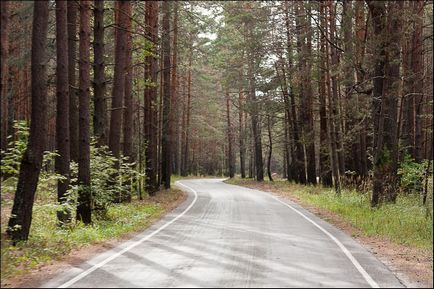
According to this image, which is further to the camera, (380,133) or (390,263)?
(380,133)

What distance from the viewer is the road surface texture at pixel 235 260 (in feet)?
24.7

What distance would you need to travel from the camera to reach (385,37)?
15.3 metres

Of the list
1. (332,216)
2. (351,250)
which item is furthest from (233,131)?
(351,250)

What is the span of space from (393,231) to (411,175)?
845cm

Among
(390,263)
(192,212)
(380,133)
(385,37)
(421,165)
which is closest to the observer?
(390,263)

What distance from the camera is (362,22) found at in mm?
21312

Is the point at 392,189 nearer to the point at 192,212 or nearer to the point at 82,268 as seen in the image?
the point at 192,212

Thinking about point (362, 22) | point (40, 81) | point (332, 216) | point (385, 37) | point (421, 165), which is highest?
point (362, 22)

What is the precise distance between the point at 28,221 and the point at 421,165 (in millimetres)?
16509

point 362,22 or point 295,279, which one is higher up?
point 362,22

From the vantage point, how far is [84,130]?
14.0 m

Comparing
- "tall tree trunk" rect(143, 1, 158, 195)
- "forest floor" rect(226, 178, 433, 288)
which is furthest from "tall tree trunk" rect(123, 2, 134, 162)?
"forest floor" rect(226, 178, 433, 288)

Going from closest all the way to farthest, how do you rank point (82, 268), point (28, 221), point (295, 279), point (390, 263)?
point (295, 279), point (82, 268), point (390, 263), point (28, 221)

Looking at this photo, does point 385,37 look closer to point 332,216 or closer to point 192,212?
point 332,216
